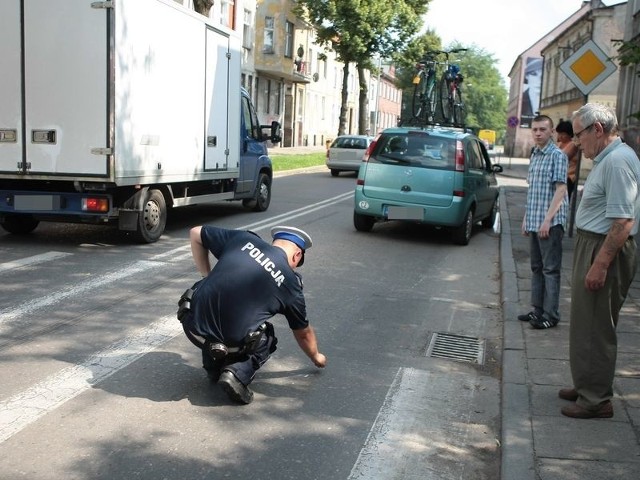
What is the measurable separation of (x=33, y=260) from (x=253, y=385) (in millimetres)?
4960

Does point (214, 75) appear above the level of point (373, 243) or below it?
above

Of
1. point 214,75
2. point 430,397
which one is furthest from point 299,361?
point 214,75

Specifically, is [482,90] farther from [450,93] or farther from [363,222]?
[363,222]

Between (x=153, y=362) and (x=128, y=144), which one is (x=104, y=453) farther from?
(x=128, y=144)

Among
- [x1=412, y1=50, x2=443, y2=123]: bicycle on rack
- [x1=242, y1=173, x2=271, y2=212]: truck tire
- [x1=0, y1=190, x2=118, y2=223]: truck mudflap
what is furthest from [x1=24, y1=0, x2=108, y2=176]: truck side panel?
[x1=412, y1=50, x2=443, y2=123]: bicycle on rack

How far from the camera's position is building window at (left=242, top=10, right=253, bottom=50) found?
137 feet

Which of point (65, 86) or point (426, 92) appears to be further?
point (426, 92)

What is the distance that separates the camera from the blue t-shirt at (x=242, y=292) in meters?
4.46

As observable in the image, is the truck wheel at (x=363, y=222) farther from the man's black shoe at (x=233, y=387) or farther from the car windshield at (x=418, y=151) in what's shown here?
the man's black shoe at (x=233, y=387)

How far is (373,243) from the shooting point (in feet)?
38.4

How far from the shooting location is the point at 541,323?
662 centimetres

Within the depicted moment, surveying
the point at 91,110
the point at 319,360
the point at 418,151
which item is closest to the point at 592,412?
the point at 319,360

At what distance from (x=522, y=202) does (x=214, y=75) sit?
1129 cm

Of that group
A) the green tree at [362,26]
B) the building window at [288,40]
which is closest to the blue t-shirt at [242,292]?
the green tree at [362,26]
